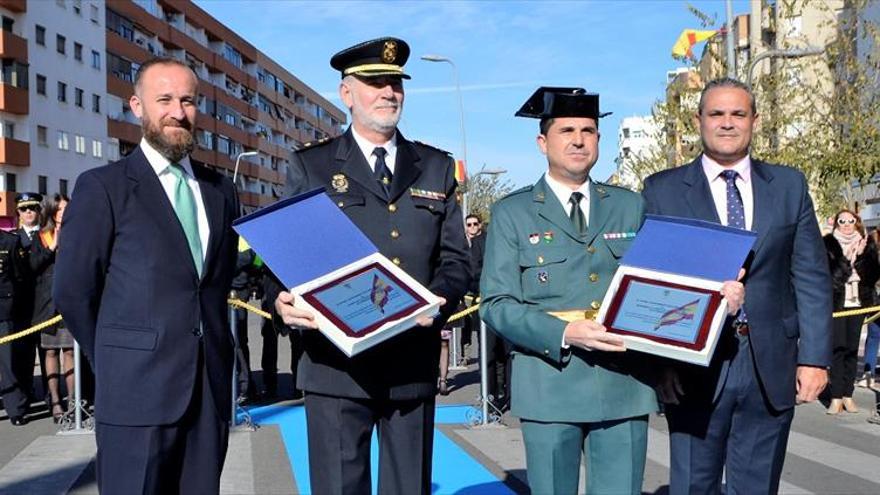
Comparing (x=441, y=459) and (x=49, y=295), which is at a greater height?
(x=49, y=295)

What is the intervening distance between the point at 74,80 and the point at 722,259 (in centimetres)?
5953

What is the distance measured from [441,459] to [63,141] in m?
53.2

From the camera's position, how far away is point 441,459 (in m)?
7.81

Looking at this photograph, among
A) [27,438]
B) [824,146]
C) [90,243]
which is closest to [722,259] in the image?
[90,243]

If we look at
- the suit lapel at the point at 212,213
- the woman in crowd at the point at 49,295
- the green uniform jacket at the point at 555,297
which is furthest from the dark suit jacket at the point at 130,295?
the woman in crowd at the point at 49,295

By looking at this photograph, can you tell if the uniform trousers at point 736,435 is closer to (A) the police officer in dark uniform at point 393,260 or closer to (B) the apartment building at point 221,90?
(A) the police officer in dark uniform at point 393,260

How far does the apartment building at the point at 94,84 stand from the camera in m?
50.5

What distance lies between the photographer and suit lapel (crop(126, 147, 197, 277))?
3.57 meters

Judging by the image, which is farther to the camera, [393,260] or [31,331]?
[31,331]

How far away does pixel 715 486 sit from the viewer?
13.7 feet

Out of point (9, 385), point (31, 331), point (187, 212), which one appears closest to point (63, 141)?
point (9, 385)

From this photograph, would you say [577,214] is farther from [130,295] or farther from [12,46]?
[12,46]

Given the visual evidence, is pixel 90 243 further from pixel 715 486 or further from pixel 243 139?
pixel 243 139

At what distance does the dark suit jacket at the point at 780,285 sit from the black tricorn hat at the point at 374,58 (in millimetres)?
1249
